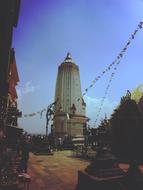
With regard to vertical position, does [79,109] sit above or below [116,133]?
above

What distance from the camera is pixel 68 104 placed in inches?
2233

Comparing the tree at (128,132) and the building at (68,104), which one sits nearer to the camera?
the tree at (128,132)

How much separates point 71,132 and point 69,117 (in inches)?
144

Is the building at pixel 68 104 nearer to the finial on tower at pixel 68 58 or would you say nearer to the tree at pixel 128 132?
the finial on tower at pixel 68 58

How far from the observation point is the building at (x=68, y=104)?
180ft

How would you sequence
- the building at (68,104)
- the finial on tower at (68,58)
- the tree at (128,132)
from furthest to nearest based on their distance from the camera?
the finial on tower at (68,58), the building at (68,104), the tree at (128,132)

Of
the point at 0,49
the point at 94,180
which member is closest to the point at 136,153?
the point at 94,180

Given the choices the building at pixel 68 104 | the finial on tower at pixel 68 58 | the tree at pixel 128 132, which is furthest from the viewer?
the finial on tower at pixel 68 58

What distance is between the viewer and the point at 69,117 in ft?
178

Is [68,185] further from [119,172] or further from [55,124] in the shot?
[55,124]

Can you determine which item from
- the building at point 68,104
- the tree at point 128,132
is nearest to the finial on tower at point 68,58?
the building at point 68,104

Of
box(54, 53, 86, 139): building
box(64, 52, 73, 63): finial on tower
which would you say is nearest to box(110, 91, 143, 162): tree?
box(54, 53, 86, 139): building

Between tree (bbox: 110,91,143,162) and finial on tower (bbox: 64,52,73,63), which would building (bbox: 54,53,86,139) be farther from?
tree (bbox: 110,91,143,162)

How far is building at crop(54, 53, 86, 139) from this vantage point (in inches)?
2162
